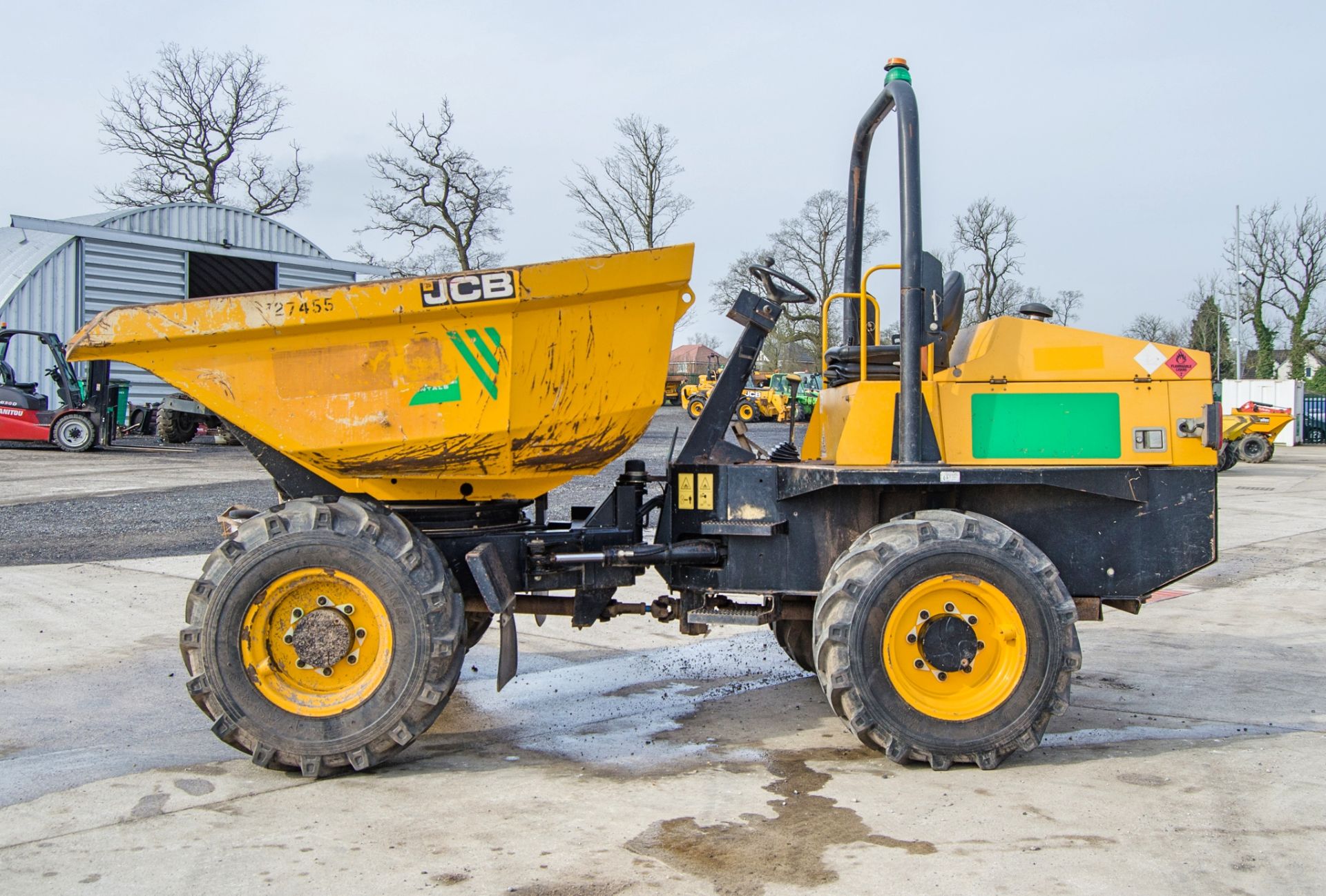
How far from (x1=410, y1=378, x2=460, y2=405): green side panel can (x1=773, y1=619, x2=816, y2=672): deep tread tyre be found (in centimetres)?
233

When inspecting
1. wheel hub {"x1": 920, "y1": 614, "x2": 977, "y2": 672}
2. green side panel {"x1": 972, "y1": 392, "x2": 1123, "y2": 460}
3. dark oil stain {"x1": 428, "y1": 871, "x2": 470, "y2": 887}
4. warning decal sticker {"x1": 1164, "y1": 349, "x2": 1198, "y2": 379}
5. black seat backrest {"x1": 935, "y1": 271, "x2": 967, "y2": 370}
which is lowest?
dark oil stain {"x1": 428, "y1": 871, "x2": 470, "y2": 887}

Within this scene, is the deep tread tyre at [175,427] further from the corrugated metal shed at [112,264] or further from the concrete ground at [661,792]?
the concrete ground at [661,792]

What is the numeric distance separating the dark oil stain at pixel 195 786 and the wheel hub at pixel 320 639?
22.3 inches

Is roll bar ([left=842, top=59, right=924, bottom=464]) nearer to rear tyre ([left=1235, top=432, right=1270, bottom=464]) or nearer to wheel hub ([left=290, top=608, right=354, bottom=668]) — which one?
wheel hub ([left=290, top=608, right=354, bottom=668])

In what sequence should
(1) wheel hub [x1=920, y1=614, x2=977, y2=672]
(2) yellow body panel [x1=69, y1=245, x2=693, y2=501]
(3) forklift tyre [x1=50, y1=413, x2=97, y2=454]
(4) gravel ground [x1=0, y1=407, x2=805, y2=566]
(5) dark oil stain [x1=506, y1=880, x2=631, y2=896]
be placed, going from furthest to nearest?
1. (3) forklift tyre [x1=50, y1=413, x2=97, y2=454]
2. (4) gravel ground [x1=0, y1=407, x2=805, y2=566]
3. (1) wheel hub [x1=920, y1=614, x2=977, y2=672]
4. (2) yellow body panel [x1=69, y1=245, x2=693, y2=501]
5. (5) dark oil stain [x1=506, y1=880, x2=631, y2=896]

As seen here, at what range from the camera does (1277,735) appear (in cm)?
514

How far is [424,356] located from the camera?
4414mm

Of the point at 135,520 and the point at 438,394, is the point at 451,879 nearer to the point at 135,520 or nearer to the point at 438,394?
the point at 438,394

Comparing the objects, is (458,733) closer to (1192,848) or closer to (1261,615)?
(1192,848)

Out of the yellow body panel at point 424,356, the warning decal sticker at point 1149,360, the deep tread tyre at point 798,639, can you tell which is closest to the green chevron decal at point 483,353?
the yellow body panel at point 424,356

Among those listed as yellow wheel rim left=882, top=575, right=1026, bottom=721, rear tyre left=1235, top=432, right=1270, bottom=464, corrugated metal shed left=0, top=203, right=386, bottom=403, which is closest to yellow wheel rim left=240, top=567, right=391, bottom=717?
yellow wheel rim left=882, top=575, right=1026, bottom=721

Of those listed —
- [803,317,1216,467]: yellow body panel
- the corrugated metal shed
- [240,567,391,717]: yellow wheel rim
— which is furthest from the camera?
the corrugated metal shed

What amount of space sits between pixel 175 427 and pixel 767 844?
2184 cm

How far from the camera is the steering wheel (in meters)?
5.20
